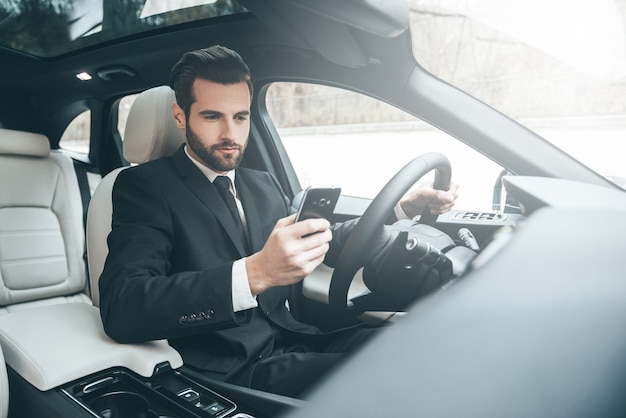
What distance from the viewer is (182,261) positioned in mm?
1148

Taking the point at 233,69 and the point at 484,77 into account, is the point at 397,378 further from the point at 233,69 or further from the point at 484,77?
the point at 484,77

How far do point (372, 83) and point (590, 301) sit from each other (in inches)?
36.7

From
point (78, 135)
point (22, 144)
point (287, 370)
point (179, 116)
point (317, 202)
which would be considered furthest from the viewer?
point (78, 135)

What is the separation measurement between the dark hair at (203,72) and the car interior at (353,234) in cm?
14

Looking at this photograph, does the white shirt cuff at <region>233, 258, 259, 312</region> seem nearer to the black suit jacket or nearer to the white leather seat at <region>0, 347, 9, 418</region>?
the black suit jacket

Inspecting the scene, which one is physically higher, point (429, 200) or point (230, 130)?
point (230, 130)

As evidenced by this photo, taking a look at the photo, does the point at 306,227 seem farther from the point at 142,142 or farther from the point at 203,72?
the point at 142,142

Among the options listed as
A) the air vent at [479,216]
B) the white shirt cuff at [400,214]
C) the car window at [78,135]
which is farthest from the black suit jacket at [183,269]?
the car window at [78,135]

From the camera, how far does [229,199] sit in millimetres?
1265

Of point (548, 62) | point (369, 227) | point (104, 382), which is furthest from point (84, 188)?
point (548, 62)

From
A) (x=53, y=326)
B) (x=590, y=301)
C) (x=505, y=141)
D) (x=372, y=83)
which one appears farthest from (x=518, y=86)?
(x=53, y=326)

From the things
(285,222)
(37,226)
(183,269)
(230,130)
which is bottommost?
(37,226)

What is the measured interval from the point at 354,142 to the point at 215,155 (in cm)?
135

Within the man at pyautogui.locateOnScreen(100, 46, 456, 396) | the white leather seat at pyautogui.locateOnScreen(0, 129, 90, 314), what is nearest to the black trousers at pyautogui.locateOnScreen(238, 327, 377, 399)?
the man at pyautogui.locateOnScreen(100, 46, 456, 396)
